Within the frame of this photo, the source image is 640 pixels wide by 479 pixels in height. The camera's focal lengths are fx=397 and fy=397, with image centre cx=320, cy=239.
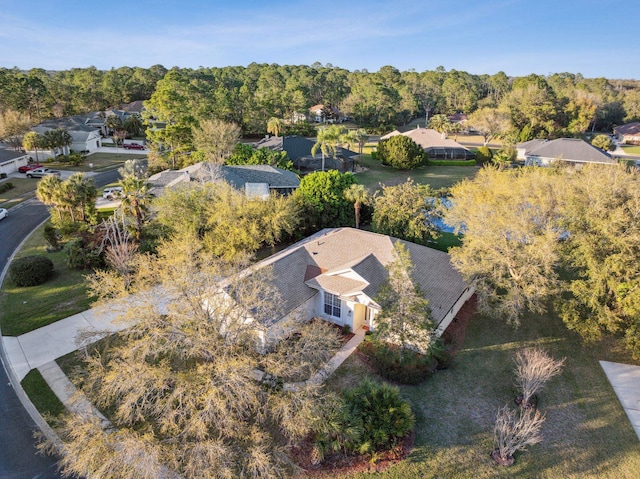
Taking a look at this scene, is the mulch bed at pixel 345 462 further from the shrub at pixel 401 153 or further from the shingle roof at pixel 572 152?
the shingle roof at pixel 572 152

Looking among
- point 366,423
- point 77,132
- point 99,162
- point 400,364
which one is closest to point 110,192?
point 99,162

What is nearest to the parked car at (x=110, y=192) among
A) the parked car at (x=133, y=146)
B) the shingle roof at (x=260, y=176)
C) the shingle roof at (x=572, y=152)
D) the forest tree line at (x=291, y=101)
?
the shingle roof at (x=260, y=176)

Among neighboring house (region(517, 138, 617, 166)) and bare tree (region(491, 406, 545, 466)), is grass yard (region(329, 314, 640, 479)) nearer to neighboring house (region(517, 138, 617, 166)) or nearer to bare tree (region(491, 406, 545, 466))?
bare tree (region(491, 406, 545, 466))

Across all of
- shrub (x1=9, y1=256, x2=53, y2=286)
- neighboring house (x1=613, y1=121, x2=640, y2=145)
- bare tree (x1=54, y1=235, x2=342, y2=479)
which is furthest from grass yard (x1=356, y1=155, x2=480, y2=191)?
neighboring house (x1=613, y1=121, x2=640, y2=145)

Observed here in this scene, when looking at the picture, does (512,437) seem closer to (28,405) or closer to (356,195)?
(28,405)

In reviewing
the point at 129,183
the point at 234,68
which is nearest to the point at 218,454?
the point at 129,183
